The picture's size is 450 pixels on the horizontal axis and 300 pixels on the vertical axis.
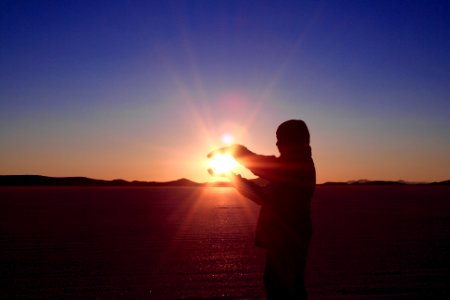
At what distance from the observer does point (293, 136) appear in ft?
9.80

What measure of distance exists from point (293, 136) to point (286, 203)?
44 centimetres

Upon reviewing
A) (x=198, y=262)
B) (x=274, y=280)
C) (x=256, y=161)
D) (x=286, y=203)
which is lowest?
(x=198, y=262)

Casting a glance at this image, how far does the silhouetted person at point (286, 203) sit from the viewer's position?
2.94 metres

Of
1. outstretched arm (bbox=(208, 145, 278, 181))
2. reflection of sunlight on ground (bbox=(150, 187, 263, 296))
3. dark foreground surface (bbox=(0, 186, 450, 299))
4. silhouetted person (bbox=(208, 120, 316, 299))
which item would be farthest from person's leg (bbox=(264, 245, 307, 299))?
reflection of sunlight on ground (bbox=(150, 187, 263, 296))

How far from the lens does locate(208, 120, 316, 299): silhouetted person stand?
2.94 m

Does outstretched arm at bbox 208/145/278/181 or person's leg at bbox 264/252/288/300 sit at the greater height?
outstretched arm at bbox 208/145/278/181

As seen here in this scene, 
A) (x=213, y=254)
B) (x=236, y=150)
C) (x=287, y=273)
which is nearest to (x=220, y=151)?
(x=236, y=150)

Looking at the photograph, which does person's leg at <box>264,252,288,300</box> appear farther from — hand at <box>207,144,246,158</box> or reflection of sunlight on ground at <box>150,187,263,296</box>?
reflection of sunlight on ground at <box>150,187,263,296</box>

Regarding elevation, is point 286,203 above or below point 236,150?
below

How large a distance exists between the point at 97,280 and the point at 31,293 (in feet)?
3.44

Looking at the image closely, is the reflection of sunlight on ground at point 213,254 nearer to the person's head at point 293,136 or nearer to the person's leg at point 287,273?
the person's leg at point 287,273

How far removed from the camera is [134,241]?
1151 cm

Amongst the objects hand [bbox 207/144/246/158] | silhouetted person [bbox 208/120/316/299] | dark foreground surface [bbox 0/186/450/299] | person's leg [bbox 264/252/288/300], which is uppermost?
hand [bbox 207/144/246/158]

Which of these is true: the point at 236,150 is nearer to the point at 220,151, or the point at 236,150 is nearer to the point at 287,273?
the point at 220,151
